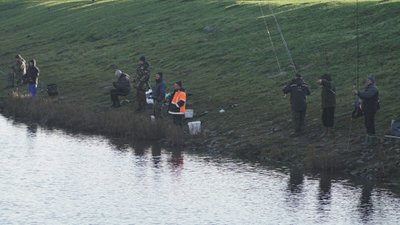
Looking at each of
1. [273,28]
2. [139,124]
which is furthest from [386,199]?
[273,28]

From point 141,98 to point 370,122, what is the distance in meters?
11.5

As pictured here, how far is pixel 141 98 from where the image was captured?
38281 millimetres

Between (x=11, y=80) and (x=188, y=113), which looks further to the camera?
(x=11, y=80)

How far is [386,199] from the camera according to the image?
24.7m

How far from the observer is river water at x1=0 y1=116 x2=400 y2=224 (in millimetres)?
23000

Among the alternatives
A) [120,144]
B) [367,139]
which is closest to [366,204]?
[367,139]

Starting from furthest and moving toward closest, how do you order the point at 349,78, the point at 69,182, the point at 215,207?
the point at 349,78
the point at 69,182
the point at 215,207

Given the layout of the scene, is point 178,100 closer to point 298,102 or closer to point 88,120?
point 88,120

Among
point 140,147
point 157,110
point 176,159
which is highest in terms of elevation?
point 157,110

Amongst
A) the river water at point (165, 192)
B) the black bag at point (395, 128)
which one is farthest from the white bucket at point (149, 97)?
the black bag at point (395, 128)

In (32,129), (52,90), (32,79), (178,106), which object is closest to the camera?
(178,106)

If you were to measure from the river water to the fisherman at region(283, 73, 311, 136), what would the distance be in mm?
2677

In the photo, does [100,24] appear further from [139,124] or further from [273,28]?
[139,124]

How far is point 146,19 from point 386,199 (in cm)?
4422
